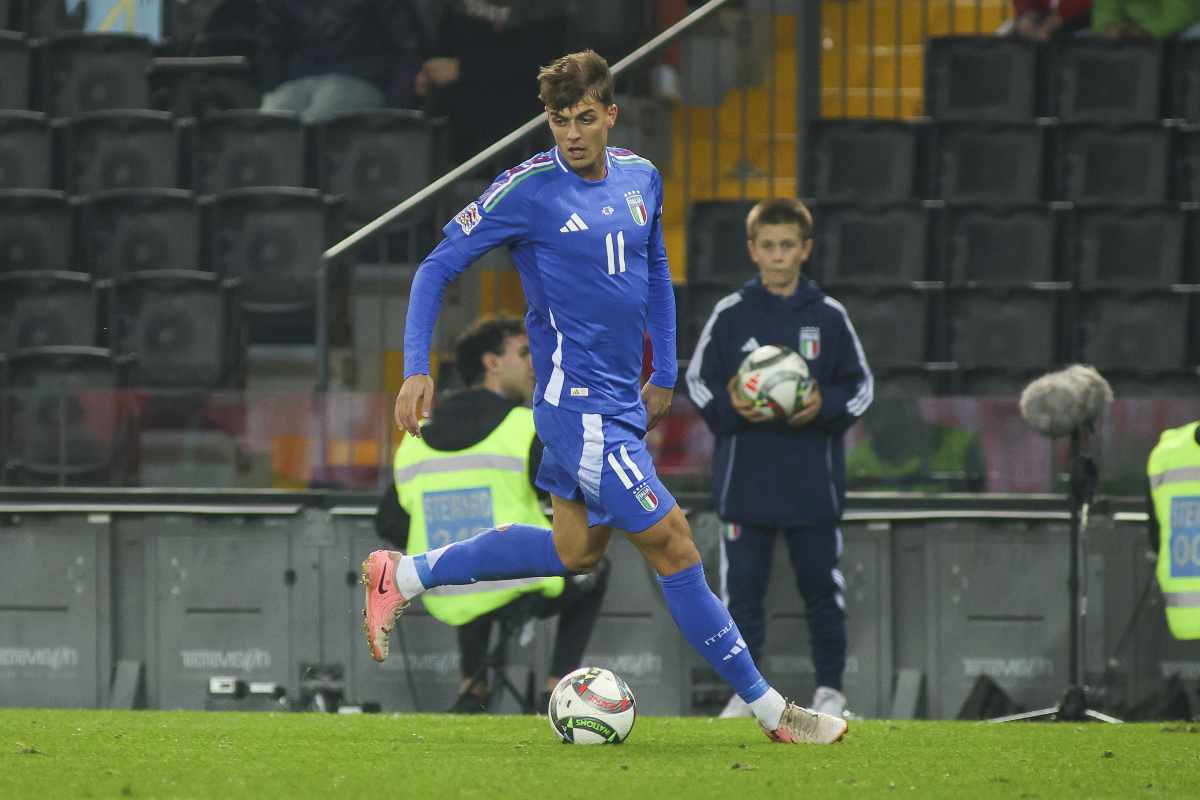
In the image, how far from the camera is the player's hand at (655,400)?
6621mm

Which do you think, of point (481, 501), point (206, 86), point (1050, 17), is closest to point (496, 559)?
point (481, 501)

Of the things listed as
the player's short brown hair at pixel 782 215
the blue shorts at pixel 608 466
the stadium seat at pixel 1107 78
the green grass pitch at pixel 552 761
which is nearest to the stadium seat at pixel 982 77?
the stadium seat at pixel 1107 78

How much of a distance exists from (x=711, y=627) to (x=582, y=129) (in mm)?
1491

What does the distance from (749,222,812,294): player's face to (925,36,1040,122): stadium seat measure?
4.04 metres

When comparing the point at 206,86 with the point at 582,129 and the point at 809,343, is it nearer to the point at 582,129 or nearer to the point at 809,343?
the point at 809,343

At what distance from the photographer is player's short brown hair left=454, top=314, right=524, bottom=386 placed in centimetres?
877

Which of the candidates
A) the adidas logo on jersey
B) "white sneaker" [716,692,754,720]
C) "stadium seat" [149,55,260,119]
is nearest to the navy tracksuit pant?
"white sneaker" [716,692,754,720]

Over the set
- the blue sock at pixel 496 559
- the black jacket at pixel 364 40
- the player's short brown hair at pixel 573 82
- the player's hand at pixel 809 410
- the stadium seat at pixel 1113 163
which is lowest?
the blue sock at pixel 496 559

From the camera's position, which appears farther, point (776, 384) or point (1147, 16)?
point (1147, 16)

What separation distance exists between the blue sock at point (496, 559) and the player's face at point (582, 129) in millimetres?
1112

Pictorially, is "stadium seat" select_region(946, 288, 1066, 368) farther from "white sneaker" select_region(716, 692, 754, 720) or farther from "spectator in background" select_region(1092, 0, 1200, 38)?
"white sneaker" select_region(716, 692, 754, 720)

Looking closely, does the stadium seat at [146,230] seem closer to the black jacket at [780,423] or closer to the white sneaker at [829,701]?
the black jacket at [780,423]

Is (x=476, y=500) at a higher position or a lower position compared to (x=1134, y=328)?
lower

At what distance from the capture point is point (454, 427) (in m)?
8.60
